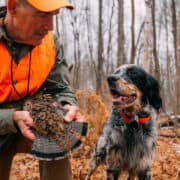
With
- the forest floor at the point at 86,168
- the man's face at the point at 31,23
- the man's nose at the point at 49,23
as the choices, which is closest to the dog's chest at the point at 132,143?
the forest floor at the point at 86,168

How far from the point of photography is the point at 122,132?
532 centimetres

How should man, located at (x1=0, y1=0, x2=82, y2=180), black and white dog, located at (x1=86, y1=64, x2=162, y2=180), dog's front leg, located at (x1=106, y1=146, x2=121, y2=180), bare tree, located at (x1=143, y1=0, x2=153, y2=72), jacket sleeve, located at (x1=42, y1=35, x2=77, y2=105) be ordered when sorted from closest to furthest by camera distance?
man, located at (x1=0, y1=0, x2=82, y2=180)
jacket sleeve, located at (x1=42, y1=35, x2=77, y2=105)
black and white dog, located at (x1=86, y1=64, x2=162, y2=180)
dog's front leg, located at (x1=106, y1=146, x2=121, y2=180)
bare tree, located at (x1=143, y1=0, x2=153, y2=72)

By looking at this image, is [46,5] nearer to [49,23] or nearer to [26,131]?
[49,23]

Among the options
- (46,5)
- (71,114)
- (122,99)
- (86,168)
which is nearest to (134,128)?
(122,99)

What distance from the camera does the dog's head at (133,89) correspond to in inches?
199

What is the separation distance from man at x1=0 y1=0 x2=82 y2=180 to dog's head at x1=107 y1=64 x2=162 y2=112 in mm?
1958

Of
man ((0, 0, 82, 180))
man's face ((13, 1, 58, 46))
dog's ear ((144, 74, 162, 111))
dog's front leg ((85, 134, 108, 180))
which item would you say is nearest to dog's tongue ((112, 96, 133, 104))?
dog's ear ((144, 74, 162, 111))

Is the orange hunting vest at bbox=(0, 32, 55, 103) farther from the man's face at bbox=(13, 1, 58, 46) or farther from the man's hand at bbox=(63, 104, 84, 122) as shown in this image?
the man's hand at bbox=(63, 104, 84, 122)

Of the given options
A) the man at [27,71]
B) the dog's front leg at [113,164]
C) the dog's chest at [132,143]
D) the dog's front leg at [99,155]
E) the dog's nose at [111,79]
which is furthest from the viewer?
the dog's front leg at [99,155]

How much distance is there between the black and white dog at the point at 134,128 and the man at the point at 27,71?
213 centimetres

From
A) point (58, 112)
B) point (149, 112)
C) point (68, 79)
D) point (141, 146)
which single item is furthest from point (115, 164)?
point (58, 112)

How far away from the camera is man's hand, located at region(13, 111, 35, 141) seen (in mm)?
2502

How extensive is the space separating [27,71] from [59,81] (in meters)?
0.34

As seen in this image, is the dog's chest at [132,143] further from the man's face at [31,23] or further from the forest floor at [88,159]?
the man's face at [31,23]
